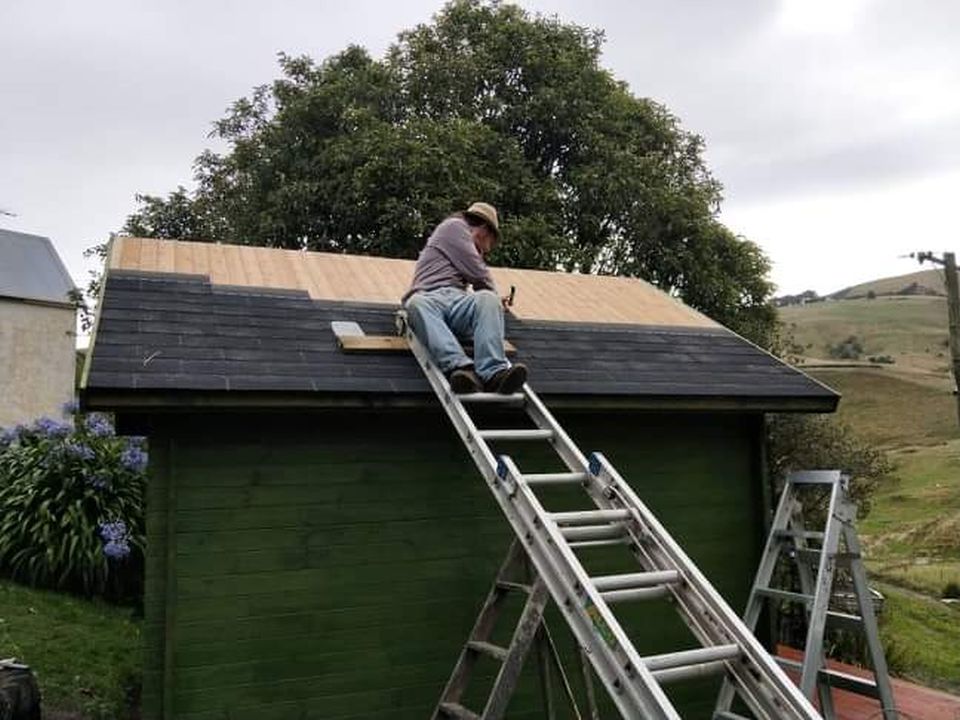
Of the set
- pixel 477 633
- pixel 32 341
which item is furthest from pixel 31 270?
pixel 477 633

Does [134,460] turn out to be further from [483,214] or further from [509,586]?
[509,586]

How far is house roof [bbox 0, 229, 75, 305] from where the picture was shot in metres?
23.9

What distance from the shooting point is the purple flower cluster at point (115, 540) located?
7223mm

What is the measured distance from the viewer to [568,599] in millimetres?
3215

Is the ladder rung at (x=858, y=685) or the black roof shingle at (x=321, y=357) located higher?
the black roof shingle at (x=321, y=357)

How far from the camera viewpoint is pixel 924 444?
35156 millimetres

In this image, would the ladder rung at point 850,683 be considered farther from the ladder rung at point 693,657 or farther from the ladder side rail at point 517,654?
the ladder rung at point 693,657

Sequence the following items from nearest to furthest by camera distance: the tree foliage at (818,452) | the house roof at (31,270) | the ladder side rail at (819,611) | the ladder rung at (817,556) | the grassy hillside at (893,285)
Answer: the ladder side rail at (819,611) → the ladder rung at (817,556) → the tree foliage at (818,452) → the house roof at (31,270) → the grassy hillside at (893,285)

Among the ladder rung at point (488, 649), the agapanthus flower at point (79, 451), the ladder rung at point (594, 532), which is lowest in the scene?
the ladder rung at point (488, 649)

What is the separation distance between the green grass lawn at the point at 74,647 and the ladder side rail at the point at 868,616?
5.07 meters

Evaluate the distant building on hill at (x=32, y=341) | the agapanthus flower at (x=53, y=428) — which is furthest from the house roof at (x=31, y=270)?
the agapanthus flower at (x=53, y=428)

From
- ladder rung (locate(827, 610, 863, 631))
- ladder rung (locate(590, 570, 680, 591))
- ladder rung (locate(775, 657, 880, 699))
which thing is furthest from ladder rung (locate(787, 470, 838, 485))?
ladder rung (locate(590, 570, 680, 591))

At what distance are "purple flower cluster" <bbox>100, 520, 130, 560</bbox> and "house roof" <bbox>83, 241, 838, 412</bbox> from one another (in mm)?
2734

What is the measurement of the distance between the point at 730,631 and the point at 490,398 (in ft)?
6.42
